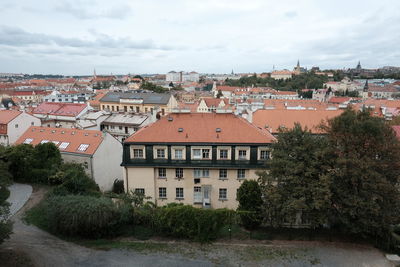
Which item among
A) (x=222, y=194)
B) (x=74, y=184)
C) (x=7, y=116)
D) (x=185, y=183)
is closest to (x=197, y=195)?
(x=185, y=183)

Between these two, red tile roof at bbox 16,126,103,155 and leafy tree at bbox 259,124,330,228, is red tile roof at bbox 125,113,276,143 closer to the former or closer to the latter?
leafy tree at bbox 259,124,330,228

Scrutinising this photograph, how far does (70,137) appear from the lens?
117 ft

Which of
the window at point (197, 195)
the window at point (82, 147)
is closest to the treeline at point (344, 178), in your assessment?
the window at point (197, 195)

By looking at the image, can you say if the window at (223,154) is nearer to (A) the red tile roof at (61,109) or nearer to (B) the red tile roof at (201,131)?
(B) the red tile roof at (201,131)

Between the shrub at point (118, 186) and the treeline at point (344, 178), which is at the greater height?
the treeline at point (344, 178)

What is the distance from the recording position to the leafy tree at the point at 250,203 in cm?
2184

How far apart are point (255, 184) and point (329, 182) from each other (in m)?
5.38

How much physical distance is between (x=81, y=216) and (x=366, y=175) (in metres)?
18.0

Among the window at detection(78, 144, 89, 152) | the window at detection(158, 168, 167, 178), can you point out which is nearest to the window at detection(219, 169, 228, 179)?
the window at detection(158, 168, 167, 178)

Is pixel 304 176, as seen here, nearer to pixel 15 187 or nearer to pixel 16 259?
pixel 16 259

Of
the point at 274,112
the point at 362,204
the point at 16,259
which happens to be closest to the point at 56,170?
the point at 16,259

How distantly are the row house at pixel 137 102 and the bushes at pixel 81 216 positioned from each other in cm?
5655

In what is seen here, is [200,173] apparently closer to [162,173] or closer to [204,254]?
[162,173]

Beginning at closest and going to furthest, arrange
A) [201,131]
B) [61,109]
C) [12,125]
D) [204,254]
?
1. [204,254]
2. [201,131]
3. [12,125]
4. [61,109]
